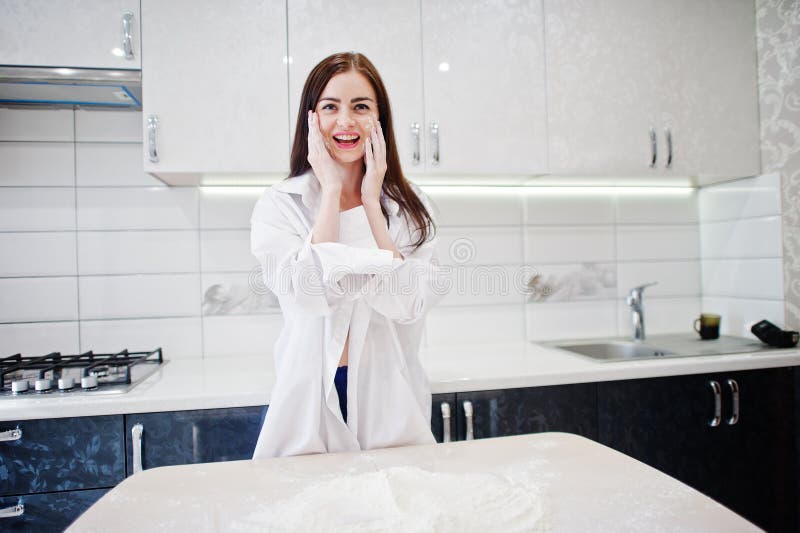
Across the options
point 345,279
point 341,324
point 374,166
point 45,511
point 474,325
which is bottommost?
point 45,511

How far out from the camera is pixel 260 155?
63.2 inches

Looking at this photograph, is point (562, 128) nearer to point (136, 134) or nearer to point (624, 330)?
point (624, 330)

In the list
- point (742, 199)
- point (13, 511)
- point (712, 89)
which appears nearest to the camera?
point (13, 511)

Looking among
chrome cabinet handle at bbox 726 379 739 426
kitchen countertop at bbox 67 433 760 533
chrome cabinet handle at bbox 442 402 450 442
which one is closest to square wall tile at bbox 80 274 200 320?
chrome cabinet handle at bbox 442 402 450 442

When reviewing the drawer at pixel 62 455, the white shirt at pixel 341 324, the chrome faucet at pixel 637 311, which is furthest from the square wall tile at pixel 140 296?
the chrome faucet at pixel 637 311

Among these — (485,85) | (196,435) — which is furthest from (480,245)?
(196,435)

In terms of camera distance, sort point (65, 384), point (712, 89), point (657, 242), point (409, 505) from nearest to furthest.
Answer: point (409, 505) < point (65, 384) < point (712, 89) < point (657, 242)

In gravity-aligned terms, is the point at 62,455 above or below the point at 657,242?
below

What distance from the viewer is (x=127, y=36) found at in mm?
1526

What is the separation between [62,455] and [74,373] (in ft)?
1.28

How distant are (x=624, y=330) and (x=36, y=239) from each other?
2.44 meters

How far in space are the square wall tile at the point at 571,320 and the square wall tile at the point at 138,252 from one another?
1.43m

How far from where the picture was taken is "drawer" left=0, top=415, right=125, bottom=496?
1.26 m

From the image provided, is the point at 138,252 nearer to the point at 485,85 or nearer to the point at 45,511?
the point at 45,511
